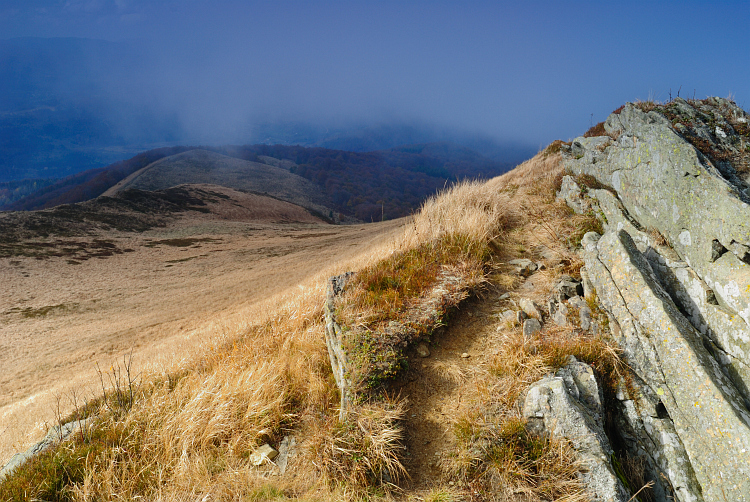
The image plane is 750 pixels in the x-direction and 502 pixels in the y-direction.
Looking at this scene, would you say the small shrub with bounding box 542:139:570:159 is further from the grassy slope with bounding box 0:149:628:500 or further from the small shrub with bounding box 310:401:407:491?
the small shrub with bounding box 310:401:407:491

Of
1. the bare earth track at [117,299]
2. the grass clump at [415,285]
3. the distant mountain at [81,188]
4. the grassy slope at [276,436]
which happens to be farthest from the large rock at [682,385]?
the distant mountain at [81,188]

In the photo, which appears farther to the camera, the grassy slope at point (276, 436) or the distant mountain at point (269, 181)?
the distant mountain at point (269, 181)

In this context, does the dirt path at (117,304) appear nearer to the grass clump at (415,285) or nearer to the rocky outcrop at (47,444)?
the rocky outcrop at (47,444)

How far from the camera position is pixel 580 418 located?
356 centimetres

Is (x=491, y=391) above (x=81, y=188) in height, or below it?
below

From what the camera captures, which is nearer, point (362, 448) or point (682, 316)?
point (362, 448)

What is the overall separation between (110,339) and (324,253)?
10.2m

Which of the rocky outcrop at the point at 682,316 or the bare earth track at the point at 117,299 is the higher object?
→ the rocky outcrop at the point at 682,316

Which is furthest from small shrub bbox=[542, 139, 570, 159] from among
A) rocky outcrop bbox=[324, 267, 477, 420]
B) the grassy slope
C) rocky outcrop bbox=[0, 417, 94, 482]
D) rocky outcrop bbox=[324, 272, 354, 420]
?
rocky outcrop bbox=[0, 417, 94, 482]

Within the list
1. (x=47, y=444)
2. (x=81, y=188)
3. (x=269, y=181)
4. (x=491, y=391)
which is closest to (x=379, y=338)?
(x=491, y=391)

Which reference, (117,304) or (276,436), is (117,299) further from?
(276,436)

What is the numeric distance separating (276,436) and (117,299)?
13268mm

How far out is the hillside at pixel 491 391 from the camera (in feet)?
11.3

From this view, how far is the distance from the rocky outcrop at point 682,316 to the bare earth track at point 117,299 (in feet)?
25.9
